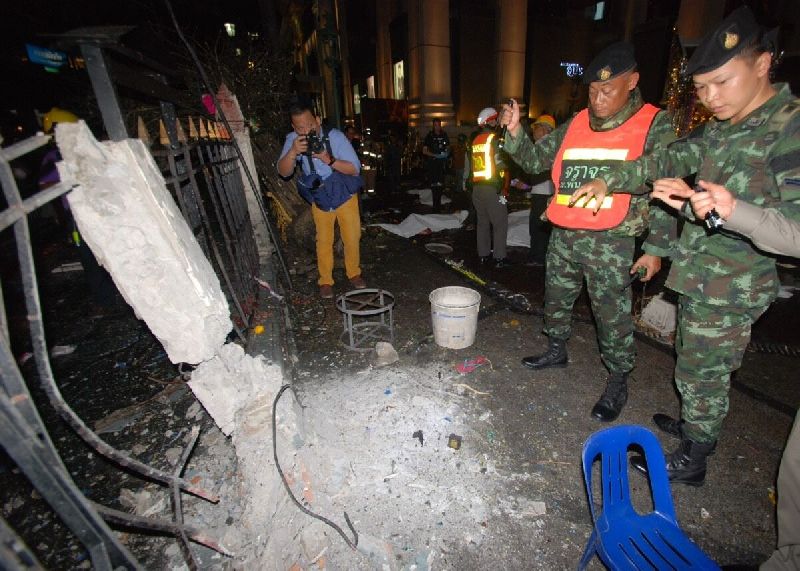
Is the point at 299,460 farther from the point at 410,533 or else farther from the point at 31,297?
the point at 31,297

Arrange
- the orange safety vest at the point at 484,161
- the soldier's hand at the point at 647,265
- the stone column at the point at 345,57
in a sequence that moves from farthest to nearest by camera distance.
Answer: the stone column at the point at 345,57 → the orange safety vest at the point at 484,161 → the soldier's hand at the point at 647,265

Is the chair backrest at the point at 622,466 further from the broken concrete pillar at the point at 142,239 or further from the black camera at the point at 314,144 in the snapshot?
the black camera at the point at 314,144

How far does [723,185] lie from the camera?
181 centimetres

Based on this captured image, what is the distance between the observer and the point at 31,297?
→ 105 cm

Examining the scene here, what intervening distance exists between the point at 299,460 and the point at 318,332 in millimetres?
2123

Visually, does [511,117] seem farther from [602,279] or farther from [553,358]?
[553,358]

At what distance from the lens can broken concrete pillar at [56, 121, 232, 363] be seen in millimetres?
1523

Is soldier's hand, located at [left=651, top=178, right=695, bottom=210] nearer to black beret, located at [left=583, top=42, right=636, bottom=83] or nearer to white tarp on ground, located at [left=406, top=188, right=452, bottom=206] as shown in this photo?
black beret, located at [left=583, top=42, right=636, bottom=83]

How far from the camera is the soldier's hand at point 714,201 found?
151 centimetres

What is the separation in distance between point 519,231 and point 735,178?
521cm

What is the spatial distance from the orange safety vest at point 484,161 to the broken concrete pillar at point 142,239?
4.24 meters

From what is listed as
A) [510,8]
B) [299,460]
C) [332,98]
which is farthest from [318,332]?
[510,8]

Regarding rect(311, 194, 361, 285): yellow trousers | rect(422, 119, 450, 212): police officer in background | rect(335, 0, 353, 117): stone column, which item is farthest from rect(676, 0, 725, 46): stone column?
rect(335, 0, 353, 117): stone column

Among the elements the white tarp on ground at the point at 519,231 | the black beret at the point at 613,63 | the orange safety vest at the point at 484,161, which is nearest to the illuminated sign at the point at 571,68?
the white tarp on ground at the point at 519,231
